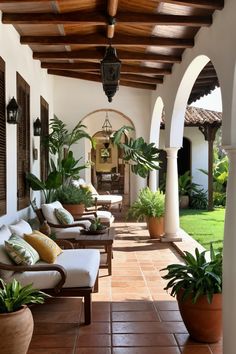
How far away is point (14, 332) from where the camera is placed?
337 centimetres

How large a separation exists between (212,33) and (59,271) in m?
3.27

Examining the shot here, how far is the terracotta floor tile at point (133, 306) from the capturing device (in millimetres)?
5125

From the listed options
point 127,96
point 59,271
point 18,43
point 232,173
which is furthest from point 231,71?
point 127,96

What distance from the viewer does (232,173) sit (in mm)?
3758

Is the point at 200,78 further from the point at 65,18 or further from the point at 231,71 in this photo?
the point at 231,71

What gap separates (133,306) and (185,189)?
1170cm

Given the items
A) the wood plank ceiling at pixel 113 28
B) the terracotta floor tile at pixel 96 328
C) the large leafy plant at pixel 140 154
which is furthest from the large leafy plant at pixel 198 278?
the large leafy plant at pixel 140 154

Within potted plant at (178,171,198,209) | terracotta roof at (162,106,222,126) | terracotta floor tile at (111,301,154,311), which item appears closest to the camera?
terracotta floor tile at (111,301,154,311)

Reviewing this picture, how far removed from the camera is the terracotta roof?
51.5ft

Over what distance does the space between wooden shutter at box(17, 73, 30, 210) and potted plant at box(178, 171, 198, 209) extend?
9148 mm

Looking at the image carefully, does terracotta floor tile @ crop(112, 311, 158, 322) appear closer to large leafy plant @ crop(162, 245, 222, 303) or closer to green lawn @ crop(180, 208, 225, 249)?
large leafy plant @ crop(162, 245, 222, 303)

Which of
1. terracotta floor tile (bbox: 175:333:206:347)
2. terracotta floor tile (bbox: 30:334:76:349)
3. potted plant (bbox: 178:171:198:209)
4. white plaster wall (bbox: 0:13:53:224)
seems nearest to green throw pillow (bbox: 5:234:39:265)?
terracotta floor tile (bbox: 30:334:76:349)

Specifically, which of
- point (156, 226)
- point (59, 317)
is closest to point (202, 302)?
point (59, 317)

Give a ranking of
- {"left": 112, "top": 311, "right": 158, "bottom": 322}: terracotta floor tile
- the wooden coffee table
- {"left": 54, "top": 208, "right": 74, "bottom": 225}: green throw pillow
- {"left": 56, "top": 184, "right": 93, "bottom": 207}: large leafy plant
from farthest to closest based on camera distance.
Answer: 1. {"left": 56, "top": 184, "right": 93, "bottom": 207}: large leafy plant
2. {"left": 54, "top": 208, "right": 74, "bottom": 225}: green throw pillow
3. the wooden coffee table
4. {"left": 112, "top": 311, "right": 158, "bottom": 322}: terracotta floor tile
